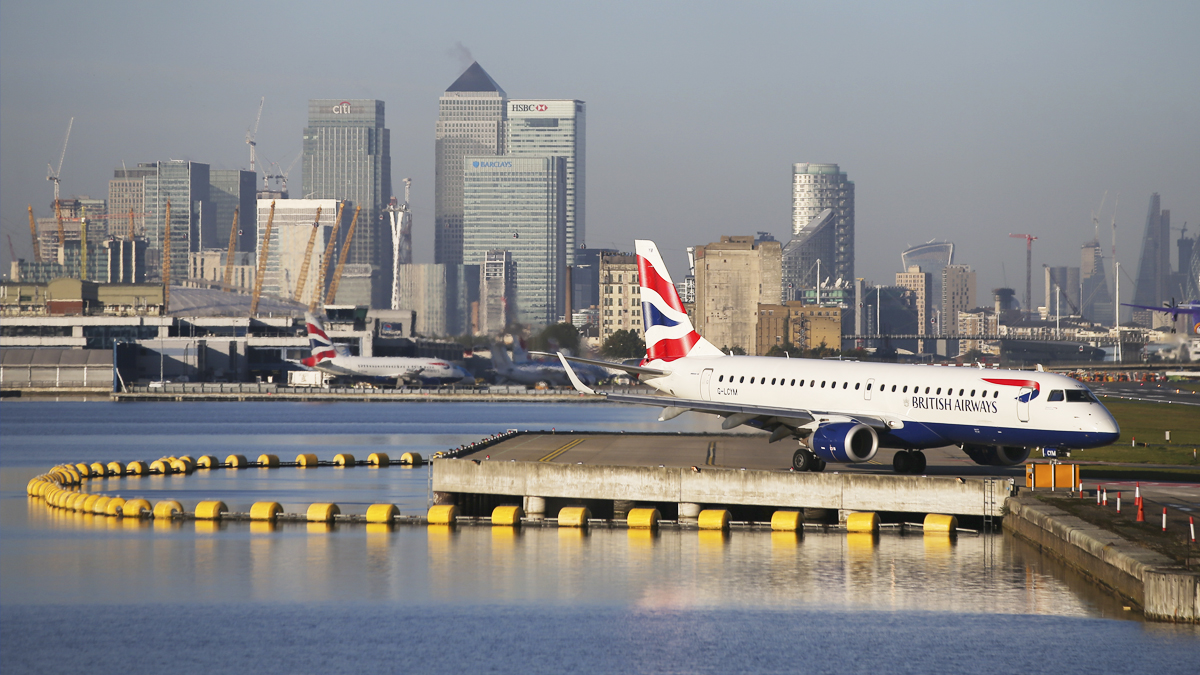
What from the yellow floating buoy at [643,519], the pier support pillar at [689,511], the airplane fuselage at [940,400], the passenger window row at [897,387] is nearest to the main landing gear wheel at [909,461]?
the airplane fuselage at [940,400]

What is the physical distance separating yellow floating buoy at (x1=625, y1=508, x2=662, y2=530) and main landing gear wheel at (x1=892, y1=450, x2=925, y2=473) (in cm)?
1073

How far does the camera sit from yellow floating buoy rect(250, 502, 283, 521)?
6291cm

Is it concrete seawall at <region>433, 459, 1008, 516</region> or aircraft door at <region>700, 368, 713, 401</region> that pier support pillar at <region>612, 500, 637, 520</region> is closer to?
concrete seawall at <region>433, 459, 1008, 516</region>

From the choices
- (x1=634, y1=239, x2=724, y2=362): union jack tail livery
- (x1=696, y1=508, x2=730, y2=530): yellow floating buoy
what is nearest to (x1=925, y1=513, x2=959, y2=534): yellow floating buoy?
(x1=696, y1=508, x2=730, y2=530): yellow floating buoy

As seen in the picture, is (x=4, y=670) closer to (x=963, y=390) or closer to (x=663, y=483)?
(x=663, y=483)

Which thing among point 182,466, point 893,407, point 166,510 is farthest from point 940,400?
point 182,466

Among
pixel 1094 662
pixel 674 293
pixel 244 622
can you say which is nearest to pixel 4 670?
pixel 244 622

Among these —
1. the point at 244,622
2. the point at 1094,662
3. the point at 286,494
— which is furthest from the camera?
the point at 286,494

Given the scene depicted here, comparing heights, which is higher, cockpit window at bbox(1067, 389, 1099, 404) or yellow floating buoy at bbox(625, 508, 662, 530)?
cockpit window at bbox(1067, 389, 1099, 404)

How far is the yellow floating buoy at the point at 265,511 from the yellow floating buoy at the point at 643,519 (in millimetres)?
17333

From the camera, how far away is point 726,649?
37812 millimetres

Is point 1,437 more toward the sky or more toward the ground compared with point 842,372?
more toward the ground

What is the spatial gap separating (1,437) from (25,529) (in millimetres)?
85198

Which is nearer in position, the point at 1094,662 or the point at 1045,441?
the point at 1094,662
